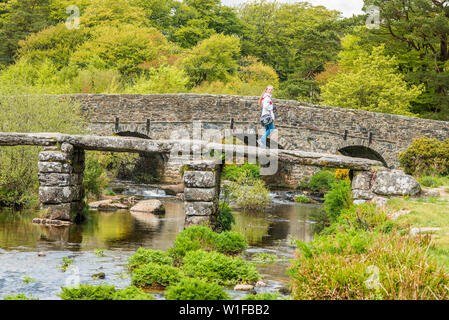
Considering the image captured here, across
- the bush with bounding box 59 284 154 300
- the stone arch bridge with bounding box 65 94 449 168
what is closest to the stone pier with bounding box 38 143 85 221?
the bush with bounding box 59 284 154 300

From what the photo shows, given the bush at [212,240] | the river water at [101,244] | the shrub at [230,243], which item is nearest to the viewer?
→ the river water at [101,244]

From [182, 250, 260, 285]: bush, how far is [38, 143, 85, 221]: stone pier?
18.4 ft

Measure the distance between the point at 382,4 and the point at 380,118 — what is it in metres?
10.7

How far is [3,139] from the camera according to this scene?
14.2 m

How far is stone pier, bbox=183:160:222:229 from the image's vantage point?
1302 cm

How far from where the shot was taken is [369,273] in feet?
23.0

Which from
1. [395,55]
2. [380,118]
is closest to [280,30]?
[395,55]

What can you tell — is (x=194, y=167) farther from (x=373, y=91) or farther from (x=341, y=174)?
(x=373, y=91)

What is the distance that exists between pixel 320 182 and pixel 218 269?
63.2ft

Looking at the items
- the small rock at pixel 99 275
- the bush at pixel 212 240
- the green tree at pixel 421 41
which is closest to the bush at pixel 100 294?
the small rock at pixel 99 275

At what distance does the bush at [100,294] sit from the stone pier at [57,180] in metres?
6.95

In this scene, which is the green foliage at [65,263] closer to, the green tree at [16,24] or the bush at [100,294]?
the bush at [100,294]

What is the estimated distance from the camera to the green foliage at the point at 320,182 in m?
27.8

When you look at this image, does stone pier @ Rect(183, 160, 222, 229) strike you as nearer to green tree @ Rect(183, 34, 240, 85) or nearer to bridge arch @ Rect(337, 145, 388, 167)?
bridge arch @ Rect(337, 145, 388, 167)
